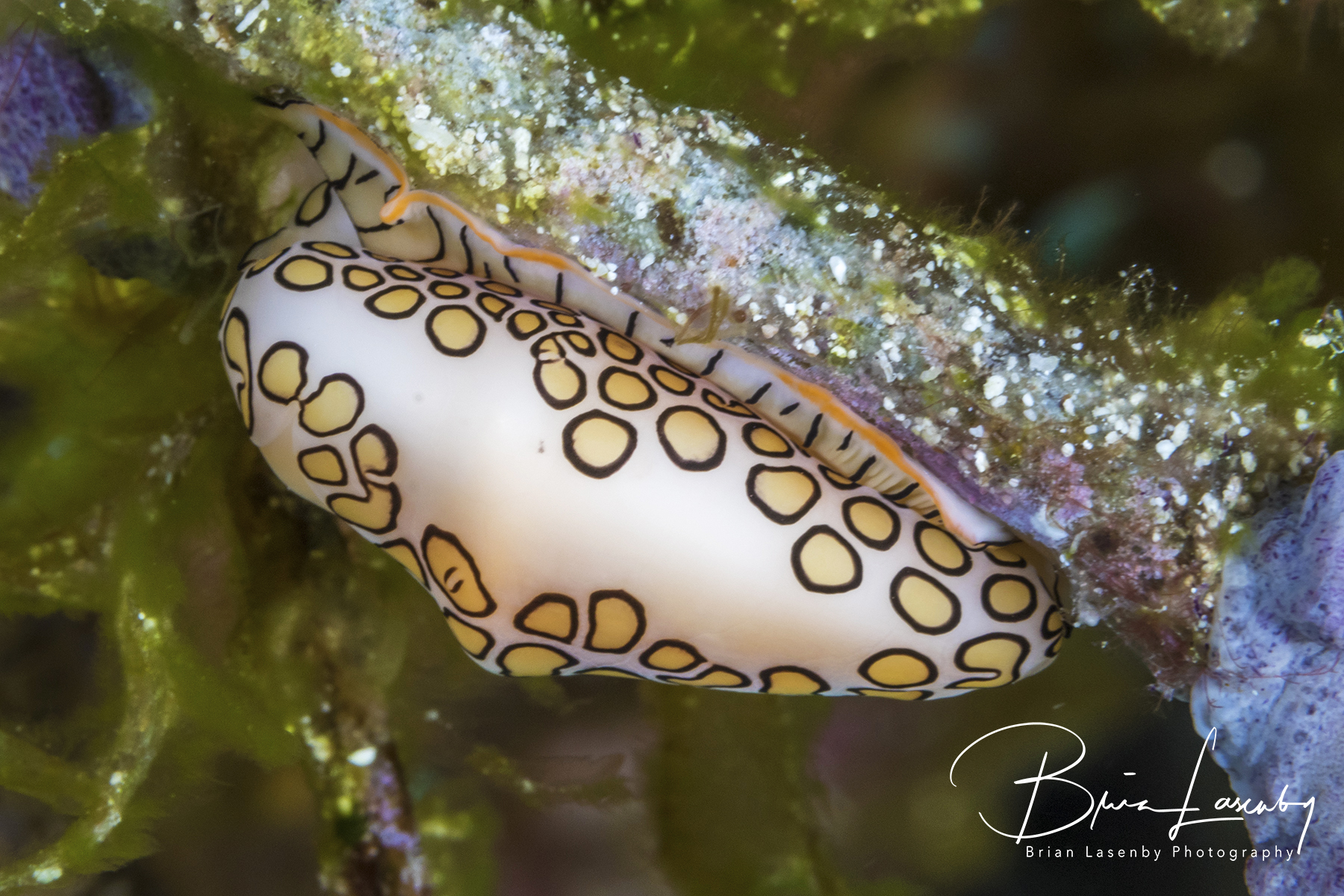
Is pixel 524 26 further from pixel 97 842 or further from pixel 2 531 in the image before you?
pixel 97 842

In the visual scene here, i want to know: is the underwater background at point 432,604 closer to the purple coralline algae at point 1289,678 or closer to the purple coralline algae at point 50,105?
the purple coralline algae at point 50,105

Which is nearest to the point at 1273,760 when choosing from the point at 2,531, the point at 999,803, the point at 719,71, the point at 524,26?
the point at 999,803

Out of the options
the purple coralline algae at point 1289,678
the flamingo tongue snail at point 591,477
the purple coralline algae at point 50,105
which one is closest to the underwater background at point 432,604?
the purple coralline algae at point 50,105

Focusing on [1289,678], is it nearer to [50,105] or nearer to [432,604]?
[432,604]
